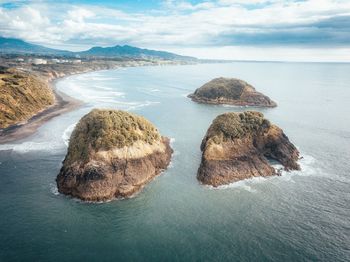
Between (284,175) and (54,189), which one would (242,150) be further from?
(54,189)

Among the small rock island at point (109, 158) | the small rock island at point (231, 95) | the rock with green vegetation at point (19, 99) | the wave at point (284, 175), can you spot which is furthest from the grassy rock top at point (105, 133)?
the small rock island at point (231, 95)

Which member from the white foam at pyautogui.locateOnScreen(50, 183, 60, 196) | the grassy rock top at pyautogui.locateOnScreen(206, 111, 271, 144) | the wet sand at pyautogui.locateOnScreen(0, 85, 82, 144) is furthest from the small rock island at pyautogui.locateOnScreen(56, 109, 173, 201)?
the wet sand at pyautogui.locateOnScreen(0, 85, 82, 144)

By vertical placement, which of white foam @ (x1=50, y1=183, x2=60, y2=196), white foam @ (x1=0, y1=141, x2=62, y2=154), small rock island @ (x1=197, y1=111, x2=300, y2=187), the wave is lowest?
white foam @ (x1=50, y1=183, x2=60, y2=196)

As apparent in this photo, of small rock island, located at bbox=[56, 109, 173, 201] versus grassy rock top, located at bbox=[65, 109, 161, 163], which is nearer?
small rock island, located at bbox=[56, 109, 173, 201]

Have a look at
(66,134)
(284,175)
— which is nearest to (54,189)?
(66,134)

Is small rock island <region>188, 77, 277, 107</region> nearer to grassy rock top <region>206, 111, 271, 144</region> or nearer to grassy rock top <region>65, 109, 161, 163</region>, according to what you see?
grassy rock top <region>206, 111, 271, 144</region>

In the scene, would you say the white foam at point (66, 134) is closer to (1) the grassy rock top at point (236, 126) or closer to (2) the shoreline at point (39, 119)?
(2) the shoreline at point (39, 119)
